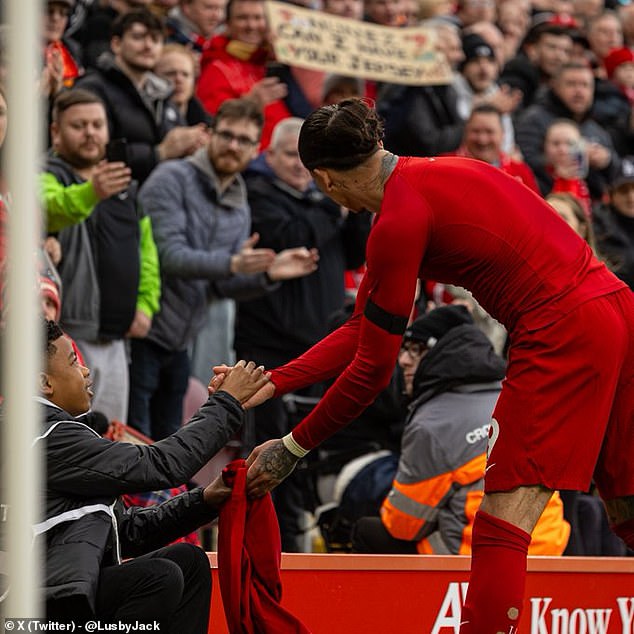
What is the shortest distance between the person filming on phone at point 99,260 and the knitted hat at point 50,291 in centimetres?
46

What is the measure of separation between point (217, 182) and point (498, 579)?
13.4ft

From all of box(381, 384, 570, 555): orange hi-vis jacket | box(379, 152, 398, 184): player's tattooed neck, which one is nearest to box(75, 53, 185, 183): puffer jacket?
box(381, 384, 570, 555): orange hi-vis jacket

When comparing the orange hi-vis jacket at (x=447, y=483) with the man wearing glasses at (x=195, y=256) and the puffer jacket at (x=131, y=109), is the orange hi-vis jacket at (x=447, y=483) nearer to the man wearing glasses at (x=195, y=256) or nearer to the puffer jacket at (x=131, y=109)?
the man wearing glasses at (x=195, y=256)

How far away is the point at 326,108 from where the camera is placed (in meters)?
4.35

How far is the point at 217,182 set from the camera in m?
7.80

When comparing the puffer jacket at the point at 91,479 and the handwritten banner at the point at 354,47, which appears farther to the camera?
the handwritten banner at the point at 354,47

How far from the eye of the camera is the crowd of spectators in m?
6.92

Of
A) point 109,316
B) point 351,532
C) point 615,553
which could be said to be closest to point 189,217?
point 109,316

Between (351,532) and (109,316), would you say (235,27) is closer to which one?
(109,316)

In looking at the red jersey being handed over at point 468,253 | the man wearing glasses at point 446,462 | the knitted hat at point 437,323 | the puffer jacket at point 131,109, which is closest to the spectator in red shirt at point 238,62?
the puffer jacket at point 131,109

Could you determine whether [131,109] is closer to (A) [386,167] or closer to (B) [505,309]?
(A) [386,167]

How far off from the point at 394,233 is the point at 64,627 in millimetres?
1487

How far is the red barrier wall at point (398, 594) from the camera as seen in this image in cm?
498

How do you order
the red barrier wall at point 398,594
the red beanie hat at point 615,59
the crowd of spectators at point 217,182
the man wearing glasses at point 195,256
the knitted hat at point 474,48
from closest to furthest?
the red barrier wall at point 398,594, the crowd of spectators at point 217,182, the man wearing glasses at point 195,256, the knitted hat at point 474,48, the red beanie hat at point 615,59
